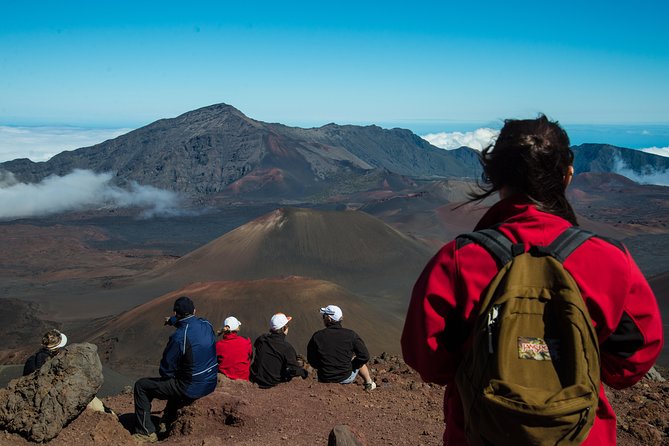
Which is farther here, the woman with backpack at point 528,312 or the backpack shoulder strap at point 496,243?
the backpack shoulder strap at point 496,243

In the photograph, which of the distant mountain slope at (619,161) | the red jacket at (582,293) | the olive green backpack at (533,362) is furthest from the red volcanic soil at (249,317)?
the distant mountain slope at (619,161)

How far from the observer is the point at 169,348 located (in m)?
6.21

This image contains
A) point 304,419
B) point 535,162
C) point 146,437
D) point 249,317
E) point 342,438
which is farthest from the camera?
point 249,317

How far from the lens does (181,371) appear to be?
629 cm

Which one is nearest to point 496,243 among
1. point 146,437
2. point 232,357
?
point 146,437

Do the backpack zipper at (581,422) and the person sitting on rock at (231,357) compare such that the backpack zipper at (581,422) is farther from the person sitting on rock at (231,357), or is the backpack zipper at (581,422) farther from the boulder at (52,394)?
the person sitting on rock at (231,357)

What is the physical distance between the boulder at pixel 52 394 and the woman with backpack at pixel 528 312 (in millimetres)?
4275

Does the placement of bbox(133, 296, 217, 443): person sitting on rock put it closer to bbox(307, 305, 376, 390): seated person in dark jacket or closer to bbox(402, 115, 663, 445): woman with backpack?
bbox(307, 305, 376, 390): seated person in dark jacket

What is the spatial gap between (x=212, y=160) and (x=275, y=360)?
429 feet

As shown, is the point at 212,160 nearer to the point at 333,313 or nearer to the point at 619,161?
the point at 619,161

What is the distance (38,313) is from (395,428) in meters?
37.0

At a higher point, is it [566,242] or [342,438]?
[566,242]

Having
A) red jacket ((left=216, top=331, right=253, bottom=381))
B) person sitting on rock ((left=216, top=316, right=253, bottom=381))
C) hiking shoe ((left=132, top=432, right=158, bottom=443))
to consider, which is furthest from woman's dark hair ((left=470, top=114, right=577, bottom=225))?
red jacket ((left=216, top=331, right=253, bottom=381))

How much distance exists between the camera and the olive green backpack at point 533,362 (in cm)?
202
